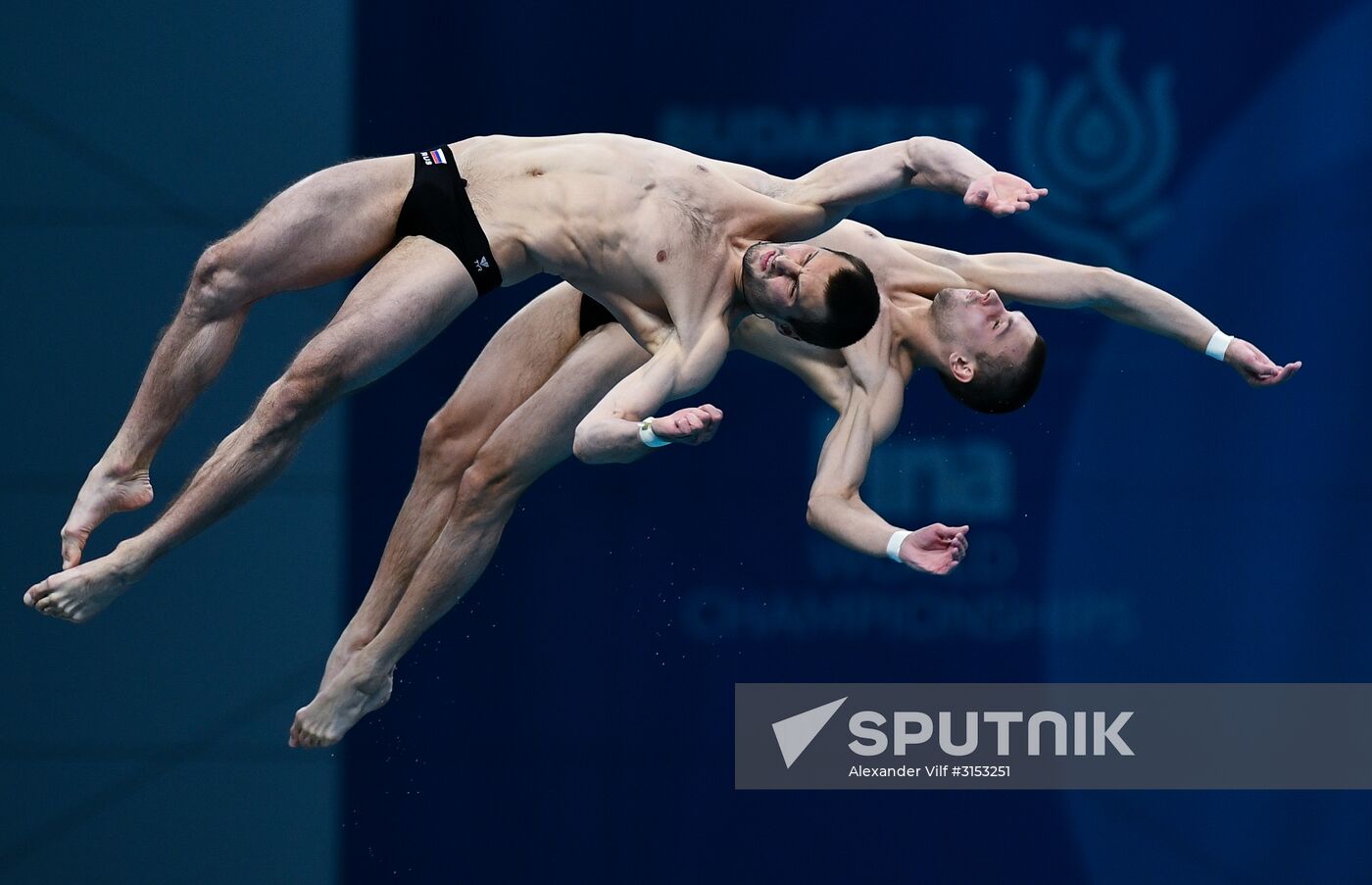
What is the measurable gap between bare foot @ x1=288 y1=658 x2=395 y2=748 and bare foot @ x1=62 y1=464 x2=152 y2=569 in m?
0.81

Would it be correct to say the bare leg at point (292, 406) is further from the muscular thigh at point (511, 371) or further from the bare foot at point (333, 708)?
the bare foot at point (333, 708)

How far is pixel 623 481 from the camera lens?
21.7ft

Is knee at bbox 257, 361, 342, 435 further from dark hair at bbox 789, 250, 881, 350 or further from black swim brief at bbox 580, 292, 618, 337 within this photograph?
dark hair at bbox 789, 250, 881, 350

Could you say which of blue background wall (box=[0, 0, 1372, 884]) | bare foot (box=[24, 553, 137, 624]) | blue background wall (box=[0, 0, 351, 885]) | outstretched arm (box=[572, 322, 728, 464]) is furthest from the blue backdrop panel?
bare foot (box=[24, 553, 137, 624])

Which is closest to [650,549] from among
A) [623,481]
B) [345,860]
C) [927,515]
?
[623,481]

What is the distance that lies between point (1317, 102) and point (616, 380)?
2912mm

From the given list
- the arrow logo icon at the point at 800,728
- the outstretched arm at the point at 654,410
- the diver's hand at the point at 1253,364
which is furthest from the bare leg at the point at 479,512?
the diver's hand at the point at 1253,364

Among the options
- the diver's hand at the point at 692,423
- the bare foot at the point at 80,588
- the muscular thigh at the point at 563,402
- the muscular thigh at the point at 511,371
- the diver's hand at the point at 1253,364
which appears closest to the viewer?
the diver's hand at the point at 692,423

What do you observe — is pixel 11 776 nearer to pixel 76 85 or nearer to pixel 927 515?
pixel 76 85

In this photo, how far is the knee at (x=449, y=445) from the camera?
5461mm

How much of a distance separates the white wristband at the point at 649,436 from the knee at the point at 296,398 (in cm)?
87

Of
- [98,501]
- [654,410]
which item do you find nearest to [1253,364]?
[654,410]

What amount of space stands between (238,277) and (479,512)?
102cm

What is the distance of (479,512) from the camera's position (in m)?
5.45
